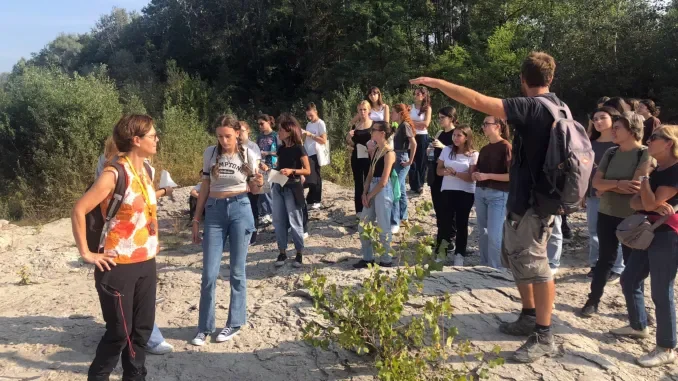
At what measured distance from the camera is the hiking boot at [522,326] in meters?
3.60

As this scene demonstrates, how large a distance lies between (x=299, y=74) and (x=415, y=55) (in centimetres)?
557

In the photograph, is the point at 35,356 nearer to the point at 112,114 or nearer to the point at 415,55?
→ the point at 112,114

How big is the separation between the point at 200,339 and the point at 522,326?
99.5 inches

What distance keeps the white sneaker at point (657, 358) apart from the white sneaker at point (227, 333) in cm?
306

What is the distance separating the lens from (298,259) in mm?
6461

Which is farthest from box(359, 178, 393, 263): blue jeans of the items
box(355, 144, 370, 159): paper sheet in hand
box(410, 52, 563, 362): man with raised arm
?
box(410, 52, 563, 362): man with raised arm

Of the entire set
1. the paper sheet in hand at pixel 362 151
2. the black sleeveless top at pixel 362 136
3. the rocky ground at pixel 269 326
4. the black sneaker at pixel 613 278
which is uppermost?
the black sleeveless top at pixel 362 136

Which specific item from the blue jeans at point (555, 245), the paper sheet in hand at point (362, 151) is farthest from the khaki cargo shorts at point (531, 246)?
the paper sheet in hand at point (362, 151)

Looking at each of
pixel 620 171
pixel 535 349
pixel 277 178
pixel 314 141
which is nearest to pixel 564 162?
pixel 535 349

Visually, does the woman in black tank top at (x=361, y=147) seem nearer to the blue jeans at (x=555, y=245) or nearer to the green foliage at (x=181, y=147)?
the blue jeans at (x=555, y=245)

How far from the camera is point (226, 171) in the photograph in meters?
4.16

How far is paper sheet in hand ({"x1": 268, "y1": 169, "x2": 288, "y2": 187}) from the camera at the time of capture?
6.03m

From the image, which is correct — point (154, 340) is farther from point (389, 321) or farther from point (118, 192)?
point (389, 321)

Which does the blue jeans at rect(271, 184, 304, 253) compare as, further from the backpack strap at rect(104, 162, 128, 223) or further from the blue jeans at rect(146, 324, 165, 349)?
the backpack strap at rect(104, 162, 128, 223)
